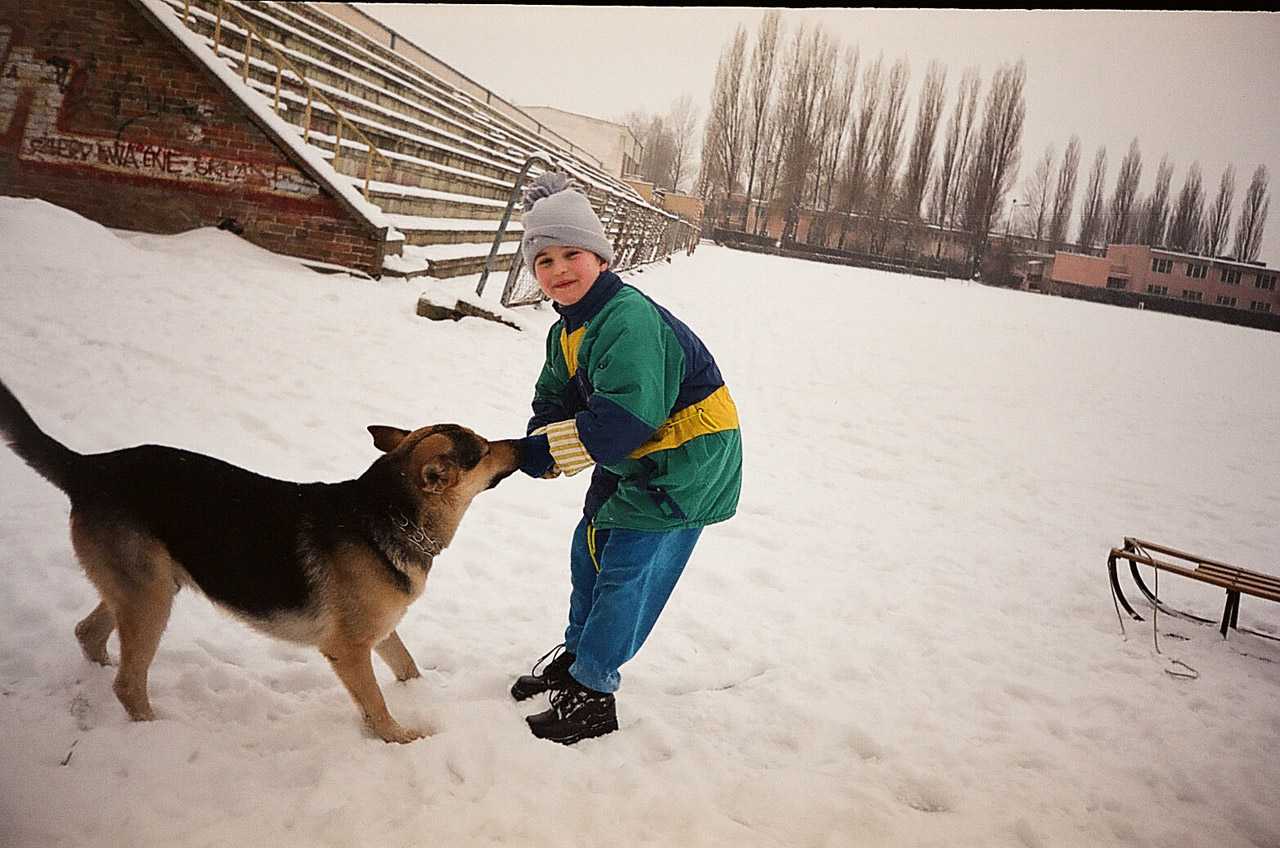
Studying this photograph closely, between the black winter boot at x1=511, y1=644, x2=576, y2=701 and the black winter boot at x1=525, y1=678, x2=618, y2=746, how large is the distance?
0.18ft

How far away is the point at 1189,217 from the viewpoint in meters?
2.43

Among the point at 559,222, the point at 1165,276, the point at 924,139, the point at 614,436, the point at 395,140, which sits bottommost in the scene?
the point at 614,436

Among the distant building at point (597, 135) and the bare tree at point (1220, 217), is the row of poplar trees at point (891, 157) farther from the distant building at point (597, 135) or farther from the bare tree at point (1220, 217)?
the distant building at point (597, 135)

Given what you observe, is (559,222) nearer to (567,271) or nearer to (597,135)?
(567,271)

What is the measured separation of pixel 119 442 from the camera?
233 centimetres

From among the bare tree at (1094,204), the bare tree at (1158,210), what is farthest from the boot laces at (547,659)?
the bare tree at (1158,210)

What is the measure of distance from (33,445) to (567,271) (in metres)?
1.29

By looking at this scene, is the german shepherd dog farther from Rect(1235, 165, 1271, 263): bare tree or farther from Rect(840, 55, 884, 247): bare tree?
Rect(1235, 165, 1271, 263): bare tree

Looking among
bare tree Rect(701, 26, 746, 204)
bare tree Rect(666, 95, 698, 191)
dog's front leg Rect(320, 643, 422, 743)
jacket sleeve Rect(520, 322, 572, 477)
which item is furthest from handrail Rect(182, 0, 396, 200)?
dog's front leg Rect(320, 643, 422, 743)

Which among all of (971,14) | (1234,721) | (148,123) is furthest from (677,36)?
(148,123)

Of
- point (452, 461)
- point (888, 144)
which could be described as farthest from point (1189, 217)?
point (452, 461)

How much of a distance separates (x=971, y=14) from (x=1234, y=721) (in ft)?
8.71

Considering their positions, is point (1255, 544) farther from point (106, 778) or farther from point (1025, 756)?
point (106, 778)

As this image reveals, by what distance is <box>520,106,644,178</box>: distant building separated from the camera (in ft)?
9.86
